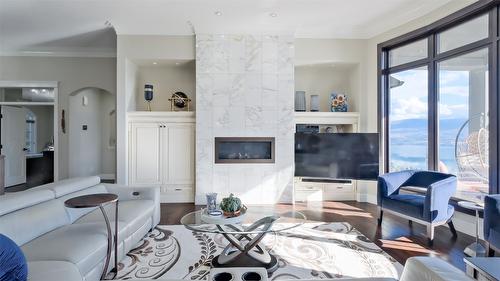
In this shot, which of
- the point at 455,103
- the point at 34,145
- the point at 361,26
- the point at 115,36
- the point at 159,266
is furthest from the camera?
the point at 34,145

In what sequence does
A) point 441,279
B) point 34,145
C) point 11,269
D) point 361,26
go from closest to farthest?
1. point 441,279
2. point 11,269
3. point 361,26
4. point 34,145

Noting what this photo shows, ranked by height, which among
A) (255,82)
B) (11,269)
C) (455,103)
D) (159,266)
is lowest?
(159,266)

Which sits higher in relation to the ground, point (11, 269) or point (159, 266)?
point (11, 269)

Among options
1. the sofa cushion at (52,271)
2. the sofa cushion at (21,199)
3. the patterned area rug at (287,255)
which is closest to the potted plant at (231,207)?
the patterned area rug at (287,255)

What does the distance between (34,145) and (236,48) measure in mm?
6553

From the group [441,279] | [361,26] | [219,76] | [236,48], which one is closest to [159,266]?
[441,279]

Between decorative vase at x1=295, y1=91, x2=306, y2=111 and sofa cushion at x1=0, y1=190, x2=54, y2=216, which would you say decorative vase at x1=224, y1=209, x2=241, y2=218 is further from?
decorative vase at x1=295, y1=91, x2=306, y2=111

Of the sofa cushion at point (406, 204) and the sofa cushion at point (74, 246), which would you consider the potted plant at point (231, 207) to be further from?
the sofa cushion at point (406, 204)

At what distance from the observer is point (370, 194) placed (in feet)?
15.2

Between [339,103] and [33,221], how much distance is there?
458cm

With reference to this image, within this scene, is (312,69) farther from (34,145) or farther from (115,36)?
(34,145)

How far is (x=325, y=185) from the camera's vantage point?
4.74m

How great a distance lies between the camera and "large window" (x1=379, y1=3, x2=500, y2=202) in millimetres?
3086

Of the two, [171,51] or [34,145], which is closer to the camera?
[171,51]
